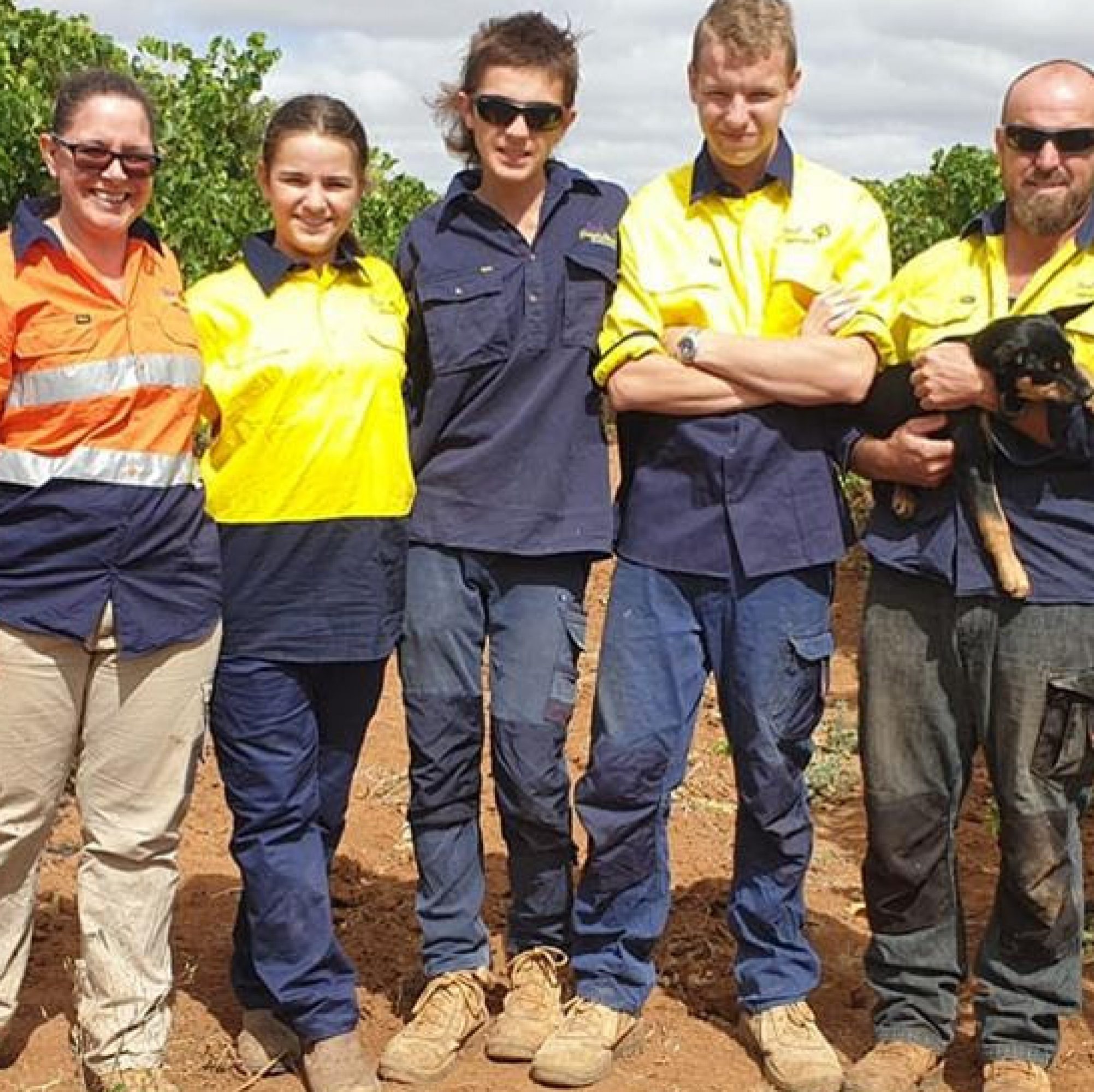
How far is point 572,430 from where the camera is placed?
4266mm

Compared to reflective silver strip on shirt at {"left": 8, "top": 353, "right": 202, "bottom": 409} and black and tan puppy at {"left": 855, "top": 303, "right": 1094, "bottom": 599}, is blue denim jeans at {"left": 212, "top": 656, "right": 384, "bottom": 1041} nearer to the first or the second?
reflective silver strip on shirt at {"left": 8, "top": 353, "right": 202, "bottom": 409}

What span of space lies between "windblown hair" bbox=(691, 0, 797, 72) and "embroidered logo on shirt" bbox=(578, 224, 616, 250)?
488mm

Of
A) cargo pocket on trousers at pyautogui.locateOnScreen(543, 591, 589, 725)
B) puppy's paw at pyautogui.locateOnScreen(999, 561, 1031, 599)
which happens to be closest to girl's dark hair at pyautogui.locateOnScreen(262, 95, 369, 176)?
cargo pocket on trousers at pyautogui.locateOnScreen(543, 591, 589, 725)

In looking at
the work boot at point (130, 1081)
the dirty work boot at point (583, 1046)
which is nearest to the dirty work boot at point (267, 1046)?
the work boot at point (130, 1081)

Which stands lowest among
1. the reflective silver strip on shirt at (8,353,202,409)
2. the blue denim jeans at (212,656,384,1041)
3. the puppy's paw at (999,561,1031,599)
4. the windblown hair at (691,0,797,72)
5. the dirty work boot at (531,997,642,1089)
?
the dirty work boot at (531,997,642,1089)

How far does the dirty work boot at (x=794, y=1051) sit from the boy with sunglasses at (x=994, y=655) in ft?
0.29

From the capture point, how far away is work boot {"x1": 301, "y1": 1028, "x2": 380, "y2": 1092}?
13.7 ft

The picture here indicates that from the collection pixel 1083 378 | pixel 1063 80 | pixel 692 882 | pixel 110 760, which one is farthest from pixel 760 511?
pixel 692 882

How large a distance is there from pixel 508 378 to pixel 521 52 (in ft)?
2.51

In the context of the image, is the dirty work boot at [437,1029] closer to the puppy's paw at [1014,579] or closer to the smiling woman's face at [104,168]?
the puppy's paw at [1014,579]

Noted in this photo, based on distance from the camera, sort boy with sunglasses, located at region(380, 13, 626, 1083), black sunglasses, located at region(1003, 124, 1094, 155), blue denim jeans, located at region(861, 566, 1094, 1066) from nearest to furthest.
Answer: black sunglasses, located at region(1003, 124, 1094, 155) → blue denim jeans, located at region(861, 566, 1094, 1066) → boy with sunglasses, located at region(380, 13, 626, 1083)

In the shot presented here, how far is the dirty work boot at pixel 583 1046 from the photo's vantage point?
4.25 meters

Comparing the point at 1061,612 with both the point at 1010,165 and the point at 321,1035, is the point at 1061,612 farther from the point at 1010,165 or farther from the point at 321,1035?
the point at 321,1035

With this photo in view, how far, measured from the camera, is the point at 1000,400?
3.90 meters
